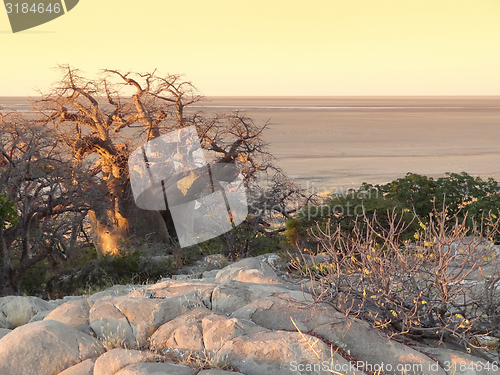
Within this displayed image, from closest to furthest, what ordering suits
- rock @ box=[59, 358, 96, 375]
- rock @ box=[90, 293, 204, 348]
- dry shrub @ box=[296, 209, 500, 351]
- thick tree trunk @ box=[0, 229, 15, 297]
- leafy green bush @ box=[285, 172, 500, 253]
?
1. rock @ box=[59, 358, 96, 375]
2. dry shrub @ box=[296, 209, 500, 351]
3. rock @ box=[90, 293, 204, 348]
4. thick tree trunk @ box=[0, 229, 15, 297]
5. leafy green bush @ box=[285, 172, 500, 253]

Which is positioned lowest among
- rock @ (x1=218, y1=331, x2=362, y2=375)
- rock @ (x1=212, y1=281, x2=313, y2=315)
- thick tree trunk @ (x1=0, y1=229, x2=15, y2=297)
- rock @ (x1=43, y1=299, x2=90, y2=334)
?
thick tree trunk @ (x1=0, y1=229, x2=15, y2=297)

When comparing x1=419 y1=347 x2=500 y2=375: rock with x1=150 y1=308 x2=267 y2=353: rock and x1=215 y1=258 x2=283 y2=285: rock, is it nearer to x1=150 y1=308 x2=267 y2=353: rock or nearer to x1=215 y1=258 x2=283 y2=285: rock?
x1=150 y1=308 x2=267 y2=353: rock

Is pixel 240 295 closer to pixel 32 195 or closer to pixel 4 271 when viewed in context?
pixel 4 271

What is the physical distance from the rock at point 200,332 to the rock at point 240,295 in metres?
0.43

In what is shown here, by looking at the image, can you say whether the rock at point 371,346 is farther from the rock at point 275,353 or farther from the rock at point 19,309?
the rock at point 19,309

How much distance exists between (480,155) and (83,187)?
33.8m

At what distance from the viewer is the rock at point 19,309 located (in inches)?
277

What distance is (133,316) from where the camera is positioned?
5484 mm

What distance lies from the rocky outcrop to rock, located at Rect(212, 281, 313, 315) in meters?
0.01

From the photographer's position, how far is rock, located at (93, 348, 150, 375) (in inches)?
182

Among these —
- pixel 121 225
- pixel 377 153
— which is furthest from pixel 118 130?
pixel 377 153

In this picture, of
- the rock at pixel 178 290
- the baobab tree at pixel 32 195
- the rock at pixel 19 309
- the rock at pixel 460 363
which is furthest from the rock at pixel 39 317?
the baobab tree at pixel 32 195

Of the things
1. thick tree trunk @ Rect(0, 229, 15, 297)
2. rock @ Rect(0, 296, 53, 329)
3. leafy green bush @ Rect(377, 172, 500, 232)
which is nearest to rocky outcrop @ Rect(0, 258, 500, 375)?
rock @ Rect(0, 296, 53, 329)

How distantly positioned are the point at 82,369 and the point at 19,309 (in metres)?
3.01
